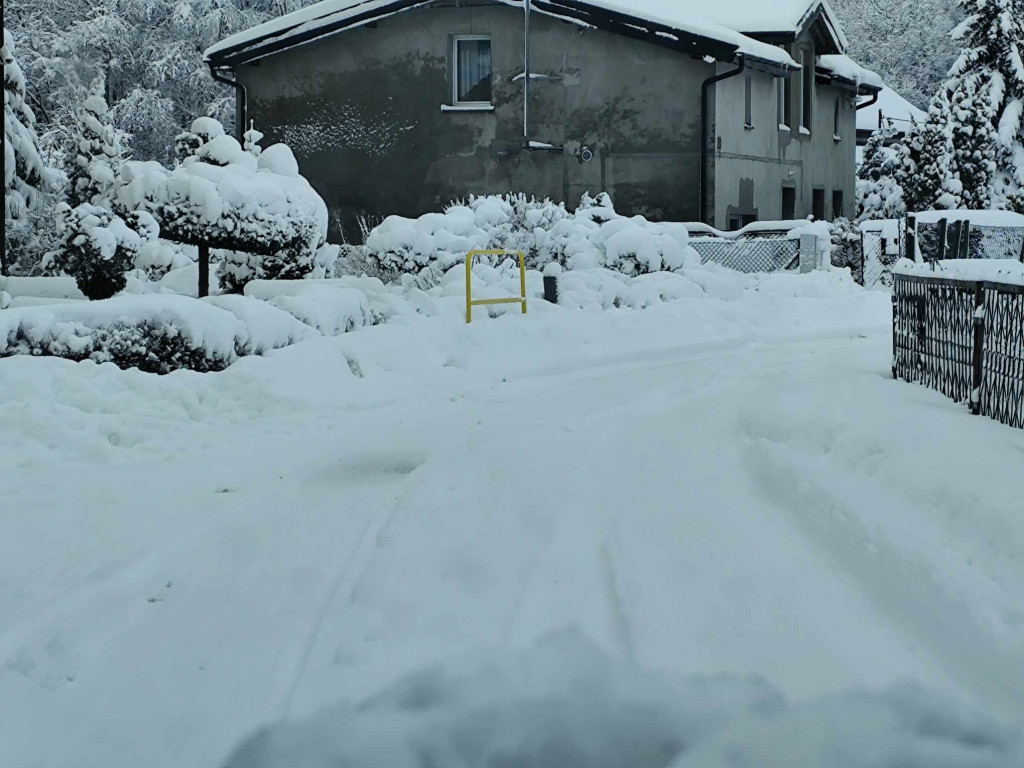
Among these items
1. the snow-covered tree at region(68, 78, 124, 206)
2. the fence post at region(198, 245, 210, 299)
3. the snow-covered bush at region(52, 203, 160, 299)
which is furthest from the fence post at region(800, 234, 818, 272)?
the snow-covered bush at region(52, 203, 160, 299)

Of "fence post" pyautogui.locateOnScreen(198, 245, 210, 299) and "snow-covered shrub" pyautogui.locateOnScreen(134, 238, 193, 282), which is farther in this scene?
"snow-covered shrub" pyautogui.locateOnScreen(134, 238, 193, 282)

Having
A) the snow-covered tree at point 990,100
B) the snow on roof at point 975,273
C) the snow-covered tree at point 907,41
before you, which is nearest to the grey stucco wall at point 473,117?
the snow-covered tree at point 990,100

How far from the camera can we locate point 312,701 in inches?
156

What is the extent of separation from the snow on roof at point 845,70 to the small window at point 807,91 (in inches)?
33.1

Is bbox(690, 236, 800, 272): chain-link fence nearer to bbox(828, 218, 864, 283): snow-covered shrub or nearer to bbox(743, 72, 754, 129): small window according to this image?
bbox(828, 218, 864, 283): snow-covered shrub

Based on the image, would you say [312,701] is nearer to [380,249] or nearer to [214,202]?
[214,202]

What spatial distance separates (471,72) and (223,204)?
15.5m

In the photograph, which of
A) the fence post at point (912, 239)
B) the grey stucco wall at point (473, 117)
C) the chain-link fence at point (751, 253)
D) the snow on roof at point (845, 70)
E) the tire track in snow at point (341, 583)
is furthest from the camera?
the snow on roof at point (845, 70)

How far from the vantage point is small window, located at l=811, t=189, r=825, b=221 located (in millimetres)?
34781

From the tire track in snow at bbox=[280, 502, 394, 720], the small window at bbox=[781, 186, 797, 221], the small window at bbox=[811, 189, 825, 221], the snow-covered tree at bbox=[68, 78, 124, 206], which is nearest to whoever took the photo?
the tire track in snow at bbox=[280, 502, 394, 720]

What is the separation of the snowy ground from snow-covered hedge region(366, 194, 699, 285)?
844cm

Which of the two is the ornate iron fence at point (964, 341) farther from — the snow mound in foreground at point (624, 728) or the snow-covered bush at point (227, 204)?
the snow-covered bush at point (227, 204)

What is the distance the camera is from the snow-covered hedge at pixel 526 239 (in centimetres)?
1906

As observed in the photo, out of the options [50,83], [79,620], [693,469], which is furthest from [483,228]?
[50,83]
